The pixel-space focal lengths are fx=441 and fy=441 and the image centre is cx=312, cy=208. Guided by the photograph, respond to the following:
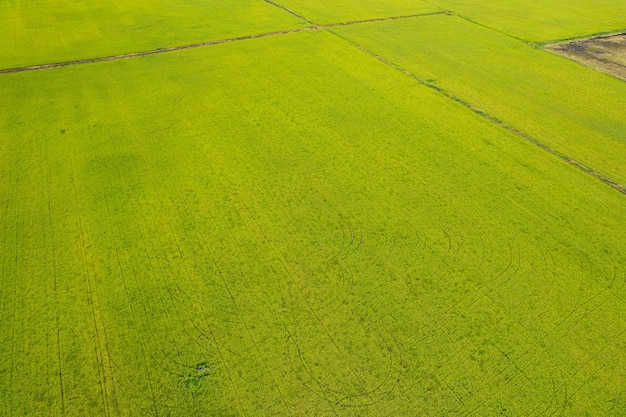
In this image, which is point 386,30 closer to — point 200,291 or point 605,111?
point 605,111

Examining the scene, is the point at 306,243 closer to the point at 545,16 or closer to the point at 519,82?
the point at 519,82

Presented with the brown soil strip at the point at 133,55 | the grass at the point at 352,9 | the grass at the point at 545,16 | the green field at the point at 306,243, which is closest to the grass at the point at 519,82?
the green field at the point at 306,243

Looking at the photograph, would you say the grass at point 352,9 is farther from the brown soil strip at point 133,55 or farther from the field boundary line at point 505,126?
the field boundary line at point 505,126

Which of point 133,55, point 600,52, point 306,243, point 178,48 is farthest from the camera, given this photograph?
point 600,52

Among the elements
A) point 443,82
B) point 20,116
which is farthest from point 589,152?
point 20,116

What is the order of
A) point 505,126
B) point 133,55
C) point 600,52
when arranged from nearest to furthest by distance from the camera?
point 505,126, point 133,55, point 600,52

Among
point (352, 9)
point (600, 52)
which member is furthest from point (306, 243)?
point (352, 9)
